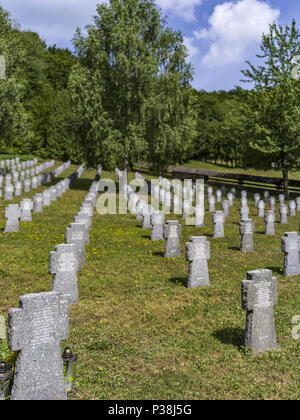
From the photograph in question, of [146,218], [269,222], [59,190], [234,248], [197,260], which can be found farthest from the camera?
[59,190]

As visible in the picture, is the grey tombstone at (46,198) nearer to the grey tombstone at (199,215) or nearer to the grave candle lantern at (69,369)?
the grey tombstone at (199,215)

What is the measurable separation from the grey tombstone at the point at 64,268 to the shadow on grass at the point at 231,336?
3.12 m

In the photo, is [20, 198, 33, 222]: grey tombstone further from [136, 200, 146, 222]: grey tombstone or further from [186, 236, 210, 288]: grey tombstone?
[186, 236, 210, 288]: grey tombstone

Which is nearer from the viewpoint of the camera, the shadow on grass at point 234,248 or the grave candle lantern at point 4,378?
the grave candle lantern at point 4,378

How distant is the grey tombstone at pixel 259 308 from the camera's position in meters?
6.06

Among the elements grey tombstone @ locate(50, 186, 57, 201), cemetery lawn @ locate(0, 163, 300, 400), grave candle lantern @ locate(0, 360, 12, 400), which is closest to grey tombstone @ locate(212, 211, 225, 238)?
cemetery lawn @ locate(0, 163, 300, 400)

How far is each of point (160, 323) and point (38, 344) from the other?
10.1ft

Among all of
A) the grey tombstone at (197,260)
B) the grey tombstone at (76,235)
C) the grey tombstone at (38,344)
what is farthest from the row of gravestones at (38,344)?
the grey tombstone at (76,235)

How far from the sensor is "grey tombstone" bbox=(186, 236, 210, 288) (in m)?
9.27

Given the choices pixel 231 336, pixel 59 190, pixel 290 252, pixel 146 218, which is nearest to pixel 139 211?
pixel 146 218

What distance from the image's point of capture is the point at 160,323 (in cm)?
726

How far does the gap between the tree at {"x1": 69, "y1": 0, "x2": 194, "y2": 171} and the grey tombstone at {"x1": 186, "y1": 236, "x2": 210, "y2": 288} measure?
2080 centimetres

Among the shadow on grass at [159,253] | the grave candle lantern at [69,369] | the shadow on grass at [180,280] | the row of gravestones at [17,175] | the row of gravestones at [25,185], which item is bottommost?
the shadow on grass at [180,280]

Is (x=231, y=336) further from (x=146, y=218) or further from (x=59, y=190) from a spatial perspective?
(x=59, y=190)
